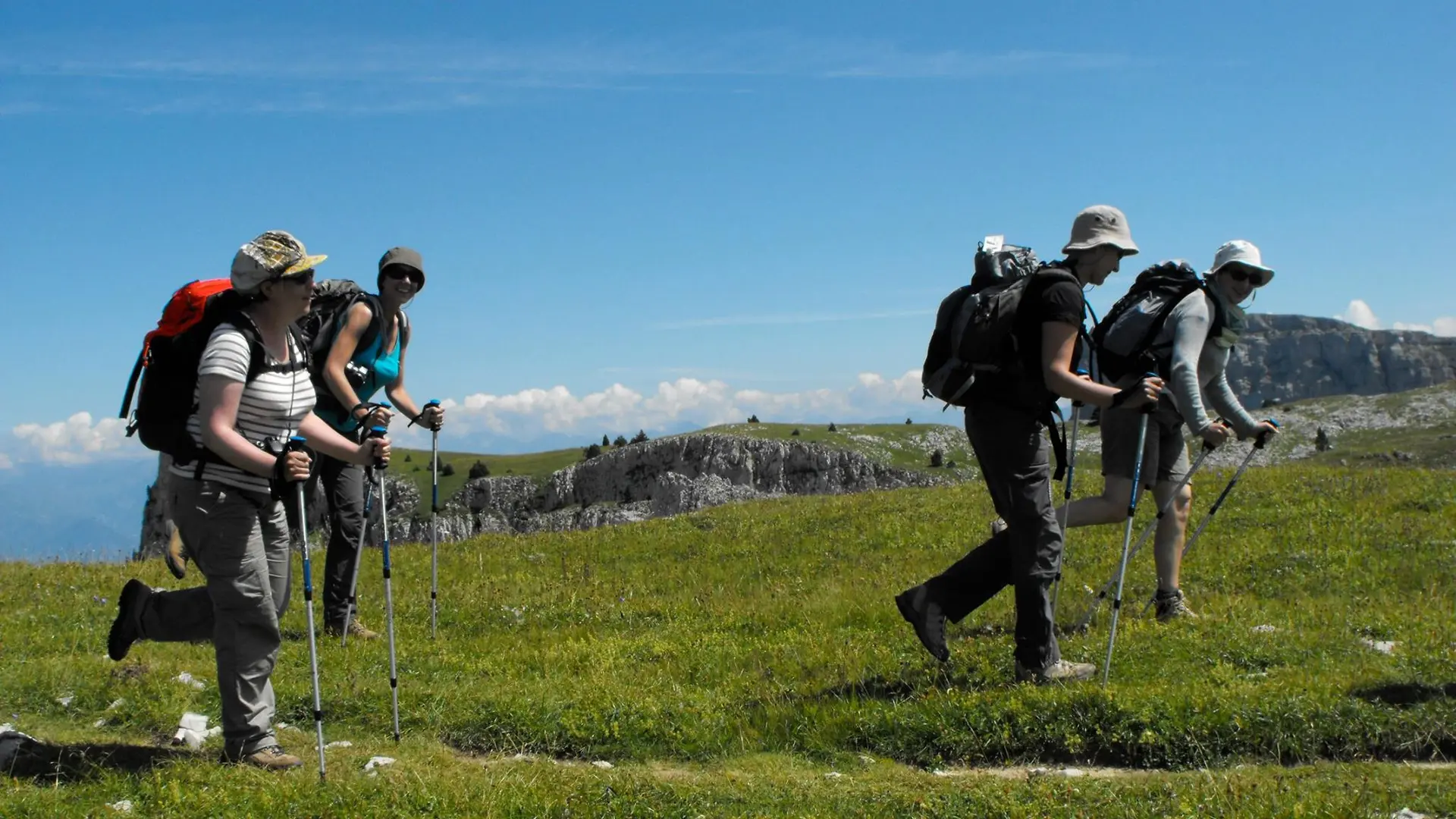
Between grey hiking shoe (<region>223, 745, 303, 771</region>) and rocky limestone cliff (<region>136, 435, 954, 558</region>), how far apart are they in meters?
68.9

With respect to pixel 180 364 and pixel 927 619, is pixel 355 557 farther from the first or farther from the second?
pixel 927 619

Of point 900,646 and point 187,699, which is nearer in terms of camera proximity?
point 187,699

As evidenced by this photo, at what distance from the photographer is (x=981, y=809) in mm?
6016

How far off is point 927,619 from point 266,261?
217 inches

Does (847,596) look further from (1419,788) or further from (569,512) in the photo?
(569,512)

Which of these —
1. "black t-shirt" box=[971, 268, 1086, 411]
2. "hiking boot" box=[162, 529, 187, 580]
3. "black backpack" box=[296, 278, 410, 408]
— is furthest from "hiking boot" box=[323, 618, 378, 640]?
"black t-shirt" box=[971, 268, 1086, 411]

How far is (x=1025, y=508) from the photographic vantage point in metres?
8.27

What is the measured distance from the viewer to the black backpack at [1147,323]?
981cm

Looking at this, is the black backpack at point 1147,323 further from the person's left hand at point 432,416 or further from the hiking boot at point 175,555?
the hiking boot at point 175,555

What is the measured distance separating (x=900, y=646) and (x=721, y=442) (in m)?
88.8

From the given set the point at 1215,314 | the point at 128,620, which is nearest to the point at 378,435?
the point at 128,620

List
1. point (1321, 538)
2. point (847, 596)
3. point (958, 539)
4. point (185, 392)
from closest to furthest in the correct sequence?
point (185, 392) → point (847, 596) → point (1321, 538) → point (958, 539)

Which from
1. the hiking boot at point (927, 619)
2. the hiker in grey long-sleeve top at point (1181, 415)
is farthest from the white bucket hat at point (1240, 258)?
the hiking boot at point (927, 619)

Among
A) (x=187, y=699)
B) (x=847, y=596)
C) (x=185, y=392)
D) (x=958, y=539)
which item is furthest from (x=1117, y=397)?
(x=958, y=539)
